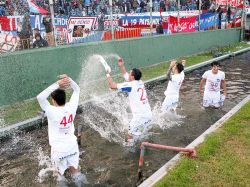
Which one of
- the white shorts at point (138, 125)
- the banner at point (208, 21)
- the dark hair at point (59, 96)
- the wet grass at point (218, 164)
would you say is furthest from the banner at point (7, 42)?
the banner at point (208, 21)

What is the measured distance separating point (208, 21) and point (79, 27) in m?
15.4

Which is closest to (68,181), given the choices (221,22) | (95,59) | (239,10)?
(95,59)

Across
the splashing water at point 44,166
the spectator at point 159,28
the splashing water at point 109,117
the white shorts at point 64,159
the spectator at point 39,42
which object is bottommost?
the splashing water at point 109,117

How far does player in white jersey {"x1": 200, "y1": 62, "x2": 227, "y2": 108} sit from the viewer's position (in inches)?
454

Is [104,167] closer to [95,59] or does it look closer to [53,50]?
[53,50]

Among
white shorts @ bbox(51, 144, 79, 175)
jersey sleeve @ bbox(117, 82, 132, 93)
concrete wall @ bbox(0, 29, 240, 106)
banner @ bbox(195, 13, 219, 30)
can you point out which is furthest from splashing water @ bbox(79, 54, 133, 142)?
banner @ bbox(195, 13, 219, 30)

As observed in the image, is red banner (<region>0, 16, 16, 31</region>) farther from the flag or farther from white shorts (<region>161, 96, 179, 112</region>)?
white shorts (<region>161, 96, 179, 112</region>)

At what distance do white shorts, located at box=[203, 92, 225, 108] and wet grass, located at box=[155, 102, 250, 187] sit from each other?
3286 mm

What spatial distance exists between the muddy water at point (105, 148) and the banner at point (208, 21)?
1443 cm

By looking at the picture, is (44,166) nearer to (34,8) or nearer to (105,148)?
(105,148)

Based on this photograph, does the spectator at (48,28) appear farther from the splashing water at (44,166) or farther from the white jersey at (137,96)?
the white jersey at (137,96)

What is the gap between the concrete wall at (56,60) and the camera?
1180cm

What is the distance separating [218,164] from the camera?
6.62 metres

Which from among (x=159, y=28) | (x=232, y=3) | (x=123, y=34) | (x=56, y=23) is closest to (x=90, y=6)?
(x=123, y=34)
